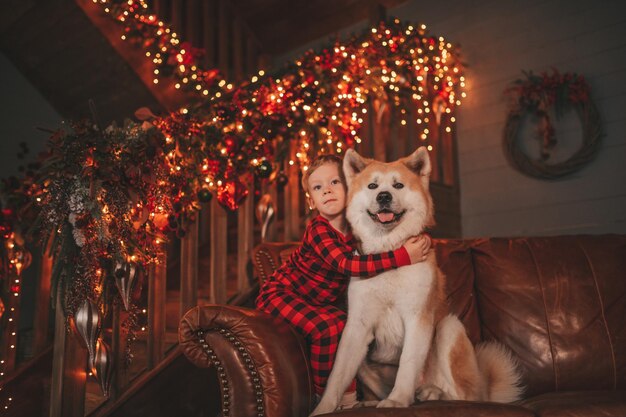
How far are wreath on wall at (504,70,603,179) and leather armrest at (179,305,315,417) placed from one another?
10.7ft

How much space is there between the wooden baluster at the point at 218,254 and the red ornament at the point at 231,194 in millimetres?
189

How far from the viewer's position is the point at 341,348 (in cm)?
175

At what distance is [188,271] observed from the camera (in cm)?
284

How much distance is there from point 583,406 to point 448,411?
1.35 ft

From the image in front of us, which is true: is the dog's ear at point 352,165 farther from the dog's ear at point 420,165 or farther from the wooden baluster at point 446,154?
the wooden baluster at point 446,154

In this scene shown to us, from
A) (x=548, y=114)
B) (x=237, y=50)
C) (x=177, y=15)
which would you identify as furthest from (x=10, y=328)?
(x=548, y=114)

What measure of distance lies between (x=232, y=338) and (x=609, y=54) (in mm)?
3857

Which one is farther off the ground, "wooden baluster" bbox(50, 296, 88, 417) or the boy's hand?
the boy's hand

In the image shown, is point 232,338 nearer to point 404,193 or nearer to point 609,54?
point 404,193

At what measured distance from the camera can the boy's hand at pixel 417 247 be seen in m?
1.77

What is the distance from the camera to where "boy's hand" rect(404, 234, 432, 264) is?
177 centimetres

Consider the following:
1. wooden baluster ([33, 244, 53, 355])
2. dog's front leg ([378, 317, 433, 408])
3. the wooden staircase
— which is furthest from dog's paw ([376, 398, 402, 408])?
wooden baluster ([33, 244, 53, 355])

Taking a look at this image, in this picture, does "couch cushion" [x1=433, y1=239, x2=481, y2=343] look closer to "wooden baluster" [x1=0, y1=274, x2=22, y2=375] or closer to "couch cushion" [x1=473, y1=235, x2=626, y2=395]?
"couch cushion" [x1=473, y1=235, x2=626, y2=395]

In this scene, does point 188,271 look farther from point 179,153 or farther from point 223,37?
point 223,37
